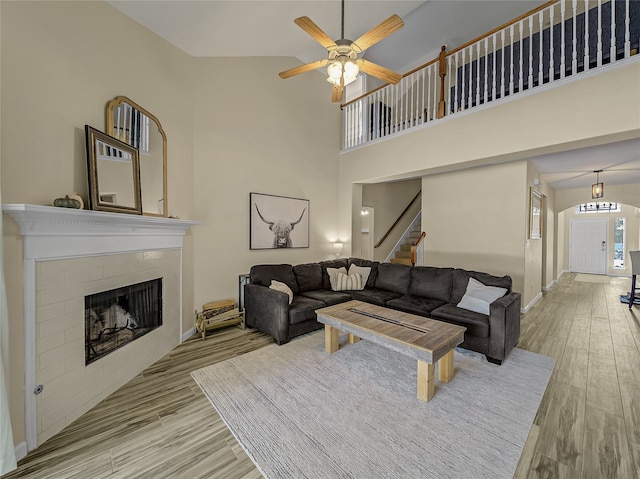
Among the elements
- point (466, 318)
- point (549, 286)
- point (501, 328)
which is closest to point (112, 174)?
point (466, 318)

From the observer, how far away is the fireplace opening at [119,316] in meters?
2.20

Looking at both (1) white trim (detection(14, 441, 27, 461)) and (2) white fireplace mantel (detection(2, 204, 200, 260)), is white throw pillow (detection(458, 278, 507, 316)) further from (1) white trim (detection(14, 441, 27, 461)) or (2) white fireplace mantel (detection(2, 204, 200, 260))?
(1) white trim (detection(14, 441, 27, 461))

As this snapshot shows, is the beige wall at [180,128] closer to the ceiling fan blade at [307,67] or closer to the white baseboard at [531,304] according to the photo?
the ceiling fan blade at [307,67]

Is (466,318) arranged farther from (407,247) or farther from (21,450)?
(407,247)

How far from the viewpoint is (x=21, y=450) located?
166 cm

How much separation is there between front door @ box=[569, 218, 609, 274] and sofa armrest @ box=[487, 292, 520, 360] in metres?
9.09

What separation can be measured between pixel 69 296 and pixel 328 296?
277cm

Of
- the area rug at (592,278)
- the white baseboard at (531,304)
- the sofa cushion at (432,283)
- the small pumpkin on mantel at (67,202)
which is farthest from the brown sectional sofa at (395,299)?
the area rug at (592,278)

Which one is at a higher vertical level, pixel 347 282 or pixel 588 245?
pixel 588 245

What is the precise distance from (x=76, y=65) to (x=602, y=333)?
21.2 feet

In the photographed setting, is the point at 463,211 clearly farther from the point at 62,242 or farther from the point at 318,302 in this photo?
the point at 62,242

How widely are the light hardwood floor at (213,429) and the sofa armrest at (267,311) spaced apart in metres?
0.32

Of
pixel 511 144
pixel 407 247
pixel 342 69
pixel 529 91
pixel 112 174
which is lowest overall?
pixel 407 247

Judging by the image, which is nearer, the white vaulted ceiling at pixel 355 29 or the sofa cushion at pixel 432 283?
the white vaulted ceiling at pixel 355 29
